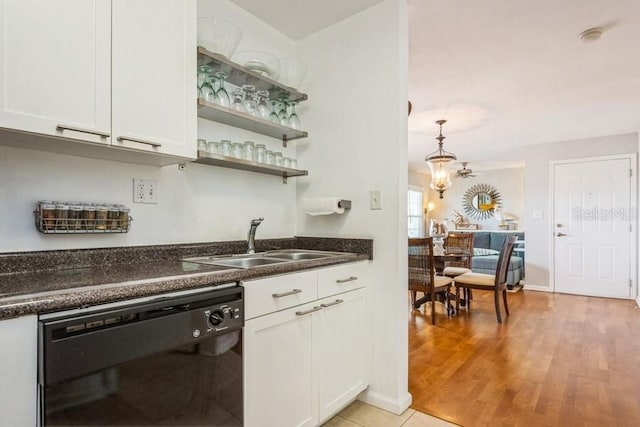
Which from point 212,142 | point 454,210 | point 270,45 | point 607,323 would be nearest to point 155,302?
point 212,142

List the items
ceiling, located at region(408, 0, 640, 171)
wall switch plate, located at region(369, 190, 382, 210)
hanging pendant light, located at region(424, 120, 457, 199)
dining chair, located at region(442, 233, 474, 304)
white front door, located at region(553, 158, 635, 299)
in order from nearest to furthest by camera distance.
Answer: wall switch plate, located at region(369, 190, 382, 210), ceiling, located at region(408, 0, 640, 171), hanging pendant light, located at region(424, 120, 457, 199), dining chair, located at region(442, 233, 474, 304), white front door, located at region(553, 158, 635, 299)

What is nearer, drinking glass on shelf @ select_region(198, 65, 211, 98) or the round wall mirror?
drinking glass on shelf @ select_region(198, 65, 211, 98)

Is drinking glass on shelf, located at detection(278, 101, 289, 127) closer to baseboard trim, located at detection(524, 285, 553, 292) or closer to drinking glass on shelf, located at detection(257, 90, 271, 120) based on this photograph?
drinking glass on shelf, located at detection(257, 90, 271, 120)

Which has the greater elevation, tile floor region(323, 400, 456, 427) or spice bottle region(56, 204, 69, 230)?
spice bottle region(56, 204, 69, 230)

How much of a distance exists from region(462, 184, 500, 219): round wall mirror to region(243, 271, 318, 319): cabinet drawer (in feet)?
24.9

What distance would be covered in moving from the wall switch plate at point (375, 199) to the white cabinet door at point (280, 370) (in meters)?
0.72

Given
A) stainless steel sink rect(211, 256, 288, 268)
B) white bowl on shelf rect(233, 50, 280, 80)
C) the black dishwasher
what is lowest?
the black dishwasher

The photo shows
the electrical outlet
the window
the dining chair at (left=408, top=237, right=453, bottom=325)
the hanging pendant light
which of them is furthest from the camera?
the window

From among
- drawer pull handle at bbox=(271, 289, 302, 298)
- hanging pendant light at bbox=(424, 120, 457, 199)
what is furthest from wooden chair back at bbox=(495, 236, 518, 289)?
drawer pull handle at bbox=(271, 289, 302, 298)

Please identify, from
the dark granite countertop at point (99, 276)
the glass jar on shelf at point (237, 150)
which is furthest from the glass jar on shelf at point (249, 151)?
the dark granite countertop at point (99, 276)

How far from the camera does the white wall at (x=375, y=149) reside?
195cm

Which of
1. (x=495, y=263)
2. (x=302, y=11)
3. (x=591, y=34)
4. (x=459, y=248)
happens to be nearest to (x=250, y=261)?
(x=302, y=11)

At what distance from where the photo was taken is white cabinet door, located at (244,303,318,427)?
4.41 ft

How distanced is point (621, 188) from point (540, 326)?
2715 millimetres
